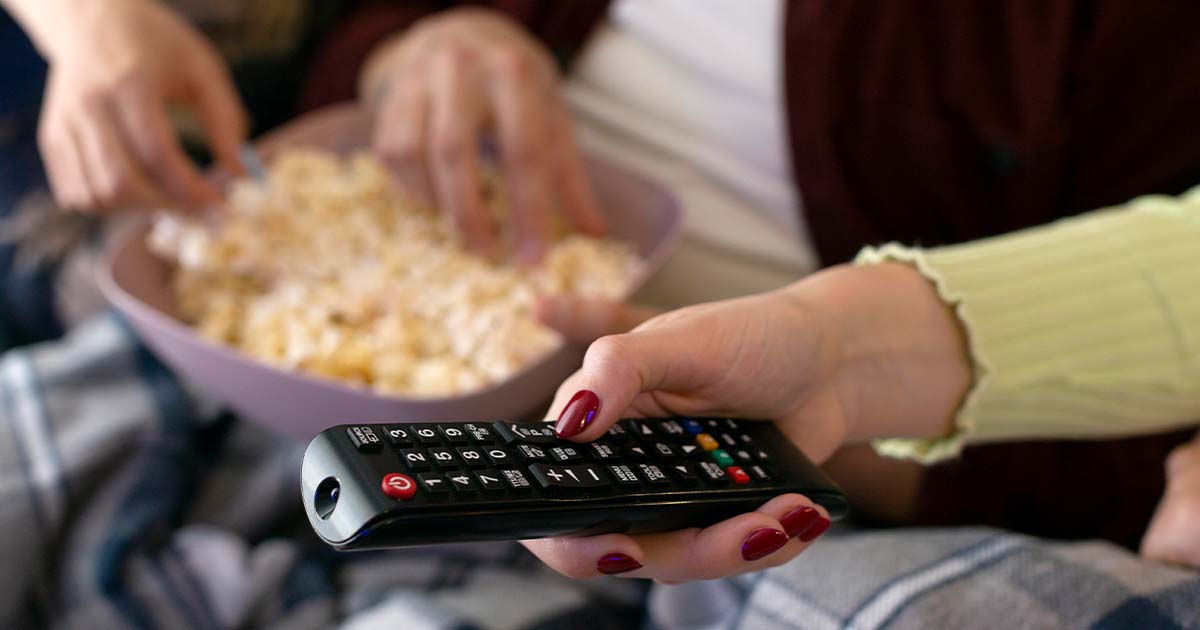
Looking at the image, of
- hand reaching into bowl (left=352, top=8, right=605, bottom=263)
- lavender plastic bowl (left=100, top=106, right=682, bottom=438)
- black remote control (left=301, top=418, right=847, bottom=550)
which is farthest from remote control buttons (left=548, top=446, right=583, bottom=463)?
hand reaching into bowl (left=352, top=8, right=605, bottom=263)

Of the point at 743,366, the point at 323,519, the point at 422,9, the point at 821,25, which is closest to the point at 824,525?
the point at 743,366

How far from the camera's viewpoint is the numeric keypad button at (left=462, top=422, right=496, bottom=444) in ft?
1.01

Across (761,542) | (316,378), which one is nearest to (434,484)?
(761,542)

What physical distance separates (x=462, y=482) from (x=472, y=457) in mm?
16

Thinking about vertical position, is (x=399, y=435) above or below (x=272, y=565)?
above

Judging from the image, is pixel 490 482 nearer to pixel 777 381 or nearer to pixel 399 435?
pixel 399 435

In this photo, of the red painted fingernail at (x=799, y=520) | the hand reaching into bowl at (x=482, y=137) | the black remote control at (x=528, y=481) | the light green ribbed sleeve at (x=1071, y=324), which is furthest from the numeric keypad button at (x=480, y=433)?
the hand reaching into bowl at (x=482, y=137)

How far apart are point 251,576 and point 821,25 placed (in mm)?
491

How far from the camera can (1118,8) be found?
623 mm

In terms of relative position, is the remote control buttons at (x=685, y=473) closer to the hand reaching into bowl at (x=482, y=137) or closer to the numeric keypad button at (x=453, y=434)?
the numeric keypad button at (x=453, y=434)

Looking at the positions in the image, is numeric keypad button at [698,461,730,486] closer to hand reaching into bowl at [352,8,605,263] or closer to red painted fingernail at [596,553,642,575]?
red painted fingernail at [596,553,642,575]

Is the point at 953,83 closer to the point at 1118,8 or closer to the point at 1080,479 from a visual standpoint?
the point at 1118,8

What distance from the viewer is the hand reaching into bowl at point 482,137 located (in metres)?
0.66

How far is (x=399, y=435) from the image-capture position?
0.29 metres
